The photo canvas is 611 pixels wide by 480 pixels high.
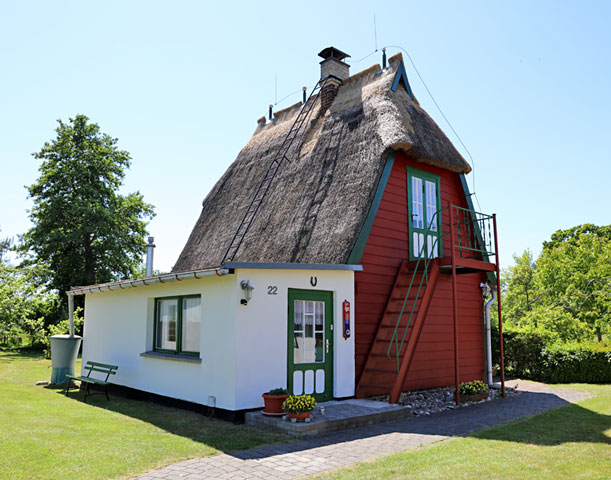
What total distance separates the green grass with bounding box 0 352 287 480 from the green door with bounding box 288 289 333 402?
59.2 inches

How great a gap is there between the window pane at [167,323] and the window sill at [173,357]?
0.26m

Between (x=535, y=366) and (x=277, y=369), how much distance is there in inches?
357

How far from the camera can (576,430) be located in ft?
23.3

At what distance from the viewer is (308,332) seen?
8852mm

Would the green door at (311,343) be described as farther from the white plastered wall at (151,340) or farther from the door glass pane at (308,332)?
the white plastered wall at (151,340)

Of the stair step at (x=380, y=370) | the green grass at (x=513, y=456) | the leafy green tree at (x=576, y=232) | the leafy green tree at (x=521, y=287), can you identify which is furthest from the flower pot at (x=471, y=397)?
the leafy green tree at (x=576, y=232)

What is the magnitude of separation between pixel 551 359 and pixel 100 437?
1175 centimetres

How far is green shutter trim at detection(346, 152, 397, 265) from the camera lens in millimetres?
9547

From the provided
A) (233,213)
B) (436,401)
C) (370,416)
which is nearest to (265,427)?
(370,416)

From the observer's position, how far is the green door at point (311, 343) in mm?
8539

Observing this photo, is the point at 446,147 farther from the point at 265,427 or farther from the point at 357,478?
the point at 357,478

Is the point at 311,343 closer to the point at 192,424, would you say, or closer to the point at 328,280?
the point at 328,280

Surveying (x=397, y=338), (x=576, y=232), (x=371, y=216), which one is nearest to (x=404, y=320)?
(x=397, y=338)

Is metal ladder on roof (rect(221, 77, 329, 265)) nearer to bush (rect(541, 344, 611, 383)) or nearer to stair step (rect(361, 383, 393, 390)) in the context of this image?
stair step (rect(361, 383, 393, 390))
